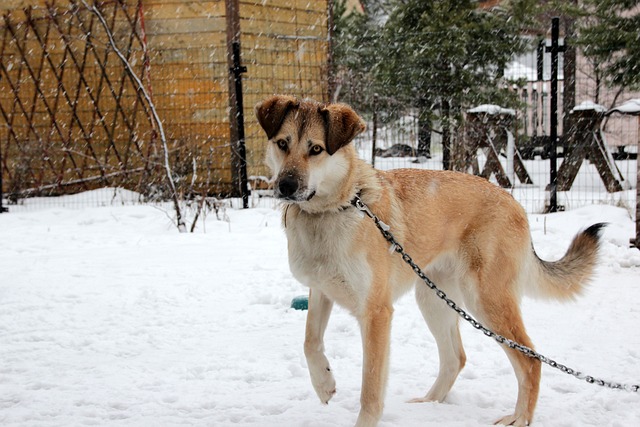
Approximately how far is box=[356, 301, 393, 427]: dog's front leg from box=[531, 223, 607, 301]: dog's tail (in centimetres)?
108

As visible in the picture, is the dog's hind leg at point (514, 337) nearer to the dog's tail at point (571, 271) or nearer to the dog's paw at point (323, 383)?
the dog's tail at point (571, 271)

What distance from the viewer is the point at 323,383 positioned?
3041mm

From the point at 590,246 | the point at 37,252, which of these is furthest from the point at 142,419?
the point at 37,252

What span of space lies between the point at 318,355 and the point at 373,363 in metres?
0.34

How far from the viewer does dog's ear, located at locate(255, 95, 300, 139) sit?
9.72 ft

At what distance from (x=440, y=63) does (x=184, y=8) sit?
5595mm

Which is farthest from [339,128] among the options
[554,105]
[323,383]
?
[554,105]

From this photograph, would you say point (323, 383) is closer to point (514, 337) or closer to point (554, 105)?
point (514, 337)

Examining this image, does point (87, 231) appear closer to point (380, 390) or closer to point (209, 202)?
point (209, 202)

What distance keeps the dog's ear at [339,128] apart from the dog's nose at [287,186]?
275mm

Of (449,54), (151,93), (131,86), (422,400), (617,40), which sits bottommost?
(422,400)

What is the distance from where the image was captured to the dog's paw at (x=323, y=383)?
3.04 meters

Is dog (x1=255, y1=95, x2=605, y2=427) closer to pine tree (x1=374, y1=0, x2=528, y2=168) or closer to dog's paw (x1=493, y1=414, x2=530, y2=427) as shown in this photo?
dog's paw (x1=493, y1=414, x2=530, y2=427)

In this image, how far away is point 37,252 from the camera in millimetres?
6891
